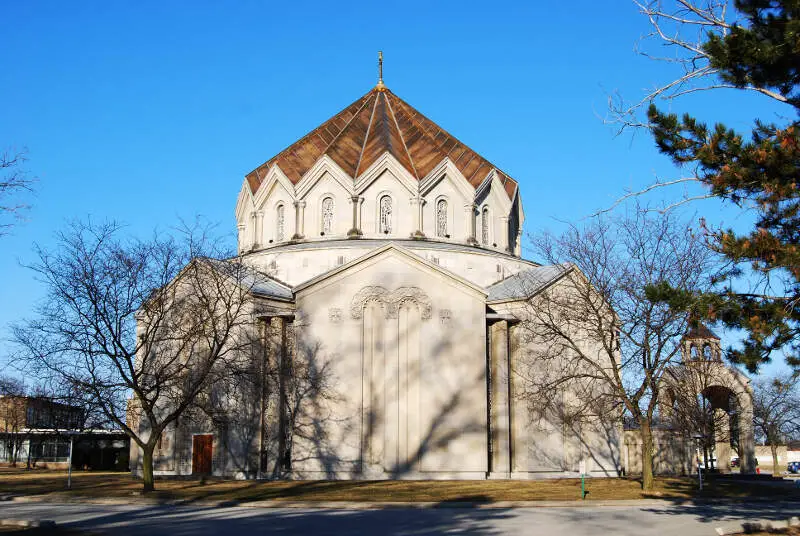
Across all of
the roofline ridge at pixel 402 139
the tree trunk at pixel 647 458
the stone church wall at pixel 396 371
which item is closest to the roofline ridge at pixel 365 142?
the roofline ridge at pixel 402 139

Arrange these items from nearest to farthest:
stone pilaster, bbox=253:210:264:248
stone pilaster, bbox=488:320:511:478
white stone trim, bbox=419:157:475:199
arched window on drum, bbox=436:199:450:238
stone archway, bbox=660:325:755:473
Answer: stone archway, bbox=660:325:755:473, stone pilaster, bbox=488:320:511:478, arched window on drum, bbox=436:199:450:238, white stone trim, bbox=419:157:475:199, stone pilaster, bbox=253:210:264:248

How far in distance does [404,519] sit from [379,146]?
85.7 feet

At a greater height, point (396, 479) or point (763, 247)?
point (763, 247)

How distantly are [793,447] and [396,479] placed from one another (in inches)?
3673

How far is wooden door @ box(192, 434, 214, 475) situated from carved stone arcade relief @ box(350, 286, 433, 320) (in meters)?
8.50

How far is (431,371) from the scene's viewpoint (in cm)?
3484

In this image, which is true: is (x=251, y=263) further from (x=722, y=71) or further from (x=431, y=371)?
(x=722, y=71)

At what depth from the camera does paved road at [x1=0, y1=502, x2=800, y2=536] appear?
17750 mm

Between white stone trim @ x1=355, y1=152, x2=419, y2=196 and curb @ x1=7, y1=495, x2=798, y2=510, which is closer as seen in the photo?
curb @ x1=7, y1=495, x2=798, y2=510

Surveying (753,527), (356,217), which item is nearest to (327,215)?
(356,217)

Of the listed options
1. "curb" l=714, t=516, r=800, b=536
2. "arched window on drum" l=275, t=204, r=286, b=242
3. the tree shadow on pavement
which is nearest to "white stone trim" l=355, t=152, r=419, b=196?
"arched window on drum" l=275, t=204, r=286, b=242

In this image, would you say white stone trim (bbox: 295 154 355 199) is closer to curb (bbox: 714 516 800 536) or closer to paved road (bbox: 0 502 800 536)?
paved road (bbox: 0 502 800 536)

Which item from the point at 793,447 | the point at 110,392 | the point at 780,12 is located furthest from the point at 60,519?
the point at 793,447

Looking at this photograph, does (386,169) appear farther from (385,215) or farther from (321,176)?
(321,176)
